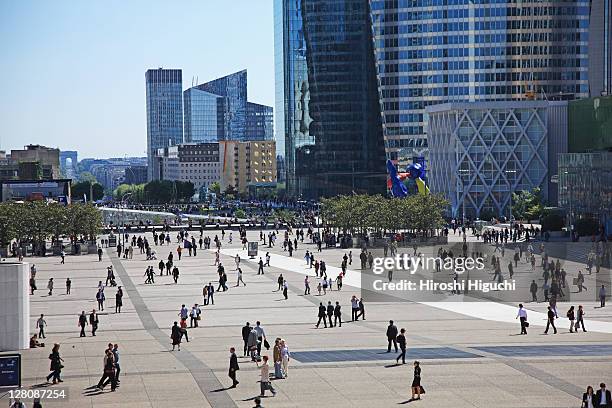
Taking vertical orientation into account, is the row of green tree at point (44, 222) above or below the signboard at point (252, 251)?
above

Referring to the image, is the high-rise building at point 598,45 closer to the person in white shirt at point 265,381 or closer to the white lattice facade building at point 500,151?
the white lattice facade building at point 500,151

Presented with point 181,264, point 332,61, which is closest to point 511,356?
point 181,264

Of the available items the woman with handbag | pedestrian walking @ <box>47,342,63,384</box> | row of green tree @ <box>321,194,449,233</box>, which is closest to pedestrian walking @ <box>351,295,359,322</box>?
pedestrian walking @ <box>47,342,63,384</box>

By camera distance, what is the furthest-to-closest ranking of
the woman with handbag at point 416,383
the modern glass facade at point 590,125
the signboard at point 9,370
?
the modern glass facade at point 590,125 → the woman with handbag at point 416,383 → the signboard at point 9,370

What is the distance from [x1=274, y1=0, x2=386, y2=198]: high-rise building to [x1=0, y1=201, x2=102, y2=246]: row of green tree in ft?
301

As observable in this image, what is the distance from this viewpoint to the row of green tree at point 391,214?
321 feet

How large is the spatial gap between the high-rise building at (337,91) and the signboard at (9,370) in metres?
157

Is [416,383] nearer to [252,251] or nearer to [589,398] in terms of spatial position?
[589,398]

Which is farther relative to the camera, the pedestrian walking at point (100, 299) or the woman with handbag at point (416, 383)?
the pedestrian walking at point (100, 299)

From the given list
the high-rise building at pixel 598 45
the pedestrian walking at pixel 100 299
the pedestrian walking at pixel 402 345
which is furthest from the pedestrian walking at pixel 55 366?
the high-rise building at pixel 598 45

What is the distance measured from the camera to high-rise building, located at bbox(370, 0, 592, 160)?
16250 centimetres

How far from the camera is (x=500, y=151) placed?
135 m

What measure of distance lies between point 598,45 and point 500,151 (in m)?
36.0

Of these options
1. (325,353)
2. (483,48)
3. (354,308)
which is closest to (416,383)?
(325,353)
